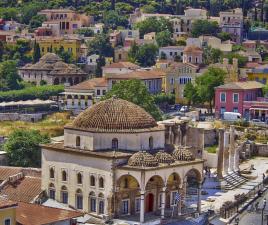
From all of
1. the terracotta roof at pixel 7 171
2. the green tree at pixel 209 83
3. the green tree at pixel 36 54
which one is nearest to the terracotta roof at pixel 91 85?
the green tree at pixel 209 83

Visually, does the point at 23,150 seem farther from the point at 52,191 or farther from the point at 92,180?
the point at 92,180

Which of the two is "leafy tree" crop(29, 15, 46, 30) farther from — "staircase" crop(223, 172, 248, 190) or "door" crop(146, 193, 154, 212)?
"door" crop(146, 193, 154, 212)

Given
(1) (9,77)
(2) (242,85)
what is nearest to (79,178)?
(2) (242,85)

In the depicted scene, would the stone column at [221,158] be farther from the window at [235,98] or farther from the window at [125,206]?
the window at [235,98]

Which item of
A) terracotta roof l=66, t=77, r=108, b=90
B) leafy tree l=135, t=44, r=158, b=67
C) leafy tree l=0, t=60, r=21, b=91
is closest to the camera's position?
terracotta roof l=66, t=77, r=108, b=90

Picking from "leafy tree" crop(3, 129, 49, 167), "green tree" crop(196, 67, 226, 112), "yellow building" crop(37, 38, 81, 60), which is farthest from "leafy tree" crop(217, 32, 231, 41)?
"leafy tree" crop(3, 129, 49, 167)

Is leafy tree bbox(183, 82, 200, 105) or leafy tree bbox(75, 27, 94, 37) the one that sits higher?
leafy tree bbox(75, 27, 94, 37)

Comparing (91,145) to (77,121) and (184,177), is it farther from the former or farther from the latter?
(184,177)

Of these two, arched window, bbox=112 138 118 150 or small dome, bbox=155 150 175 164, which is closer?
small dome, bbox=155 150 175 164
